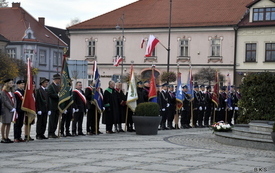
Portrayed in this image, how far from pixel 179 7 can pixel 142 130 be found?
37.5m

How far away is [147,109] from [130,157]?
21.4 feet

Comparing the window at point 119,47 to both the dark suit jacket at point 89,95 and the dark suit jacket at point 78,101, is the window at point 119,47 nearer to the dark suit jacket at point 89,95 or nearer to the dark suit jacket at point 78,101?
the dark suit jacket at point 89,95

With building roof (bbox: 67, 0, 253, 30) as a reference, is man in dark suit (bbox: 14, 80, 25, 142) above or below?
below

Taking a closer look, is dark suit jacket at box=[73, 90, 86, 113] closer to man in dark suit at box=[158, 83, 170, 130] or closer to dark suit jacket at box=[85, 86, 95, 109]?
dark suit jacket at box=[85, 86, 95, 109]

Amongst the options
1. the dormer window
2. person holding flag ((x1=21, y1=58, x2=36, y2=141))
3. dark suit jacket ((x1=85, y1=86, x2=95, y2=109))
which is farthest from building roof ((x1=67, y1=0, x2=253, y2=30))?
person holding flag ((x1=21, y1=58, x2=36, y2=141))

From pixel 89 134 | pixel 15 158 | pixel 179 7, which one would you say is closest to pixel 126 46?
pixel 179 7

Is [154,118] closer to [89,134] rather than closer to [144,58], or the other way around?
[89,134]

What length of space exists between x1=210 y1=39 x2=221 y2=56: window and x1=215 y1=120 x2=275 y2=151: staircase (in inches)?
1360

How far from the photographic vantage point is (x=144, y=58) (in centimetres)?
5522

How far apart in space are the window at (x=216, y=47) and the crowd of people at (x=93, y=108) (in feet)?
78.1

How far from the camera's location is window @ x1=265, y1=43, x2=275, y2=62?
49.6 m

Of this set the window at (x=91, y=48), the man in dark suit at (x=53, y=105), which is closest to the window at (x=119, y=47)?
the window at (x=91, y=48)

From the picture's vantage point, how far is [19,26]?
73625mm

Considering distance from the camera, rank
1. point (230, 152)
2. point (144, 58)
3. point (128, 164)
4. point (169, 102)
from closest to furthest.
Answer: point (128, 164)
point (230, 152)
point (169, 102)
point (144, 58)
